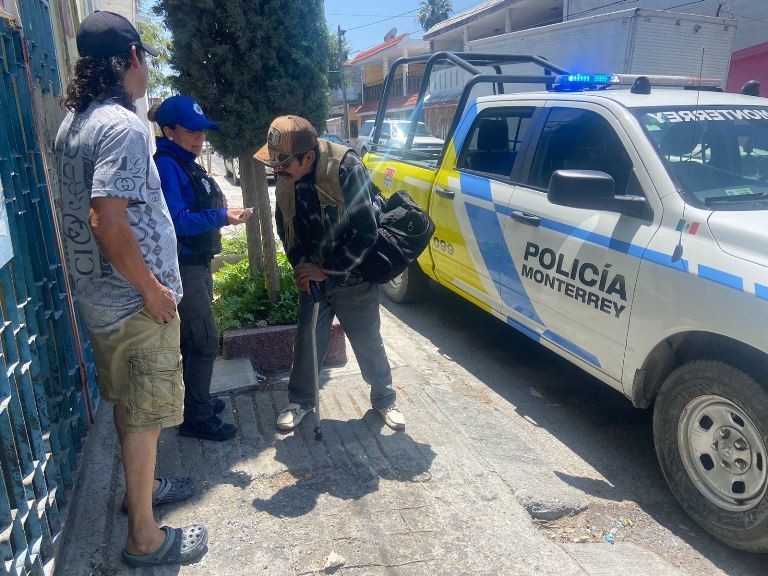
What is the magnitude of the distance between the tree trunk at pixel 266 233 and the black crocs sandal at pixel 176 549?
6.94 feet

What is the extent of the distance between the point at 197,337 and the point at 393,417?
3.99 feet

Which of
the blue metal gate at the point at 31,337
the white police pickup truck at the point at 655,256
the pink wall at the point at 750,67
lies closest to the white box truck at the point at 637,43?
the pink wall at the point at 750,67

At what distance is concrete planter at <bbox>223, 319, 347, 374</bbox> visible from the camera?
13.6 ft

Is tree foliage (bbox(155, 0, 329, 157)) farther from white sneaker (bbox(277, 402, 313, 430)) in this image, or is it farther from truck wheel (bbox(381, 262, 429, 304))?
truck wheel (bbox(381, 262, 429, 304))

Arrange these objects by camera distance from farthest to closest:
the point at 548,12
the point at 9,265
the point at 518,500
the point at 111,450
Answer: the point at 548,12, the point at 111,450, the point at 518,500, the point at 9,265

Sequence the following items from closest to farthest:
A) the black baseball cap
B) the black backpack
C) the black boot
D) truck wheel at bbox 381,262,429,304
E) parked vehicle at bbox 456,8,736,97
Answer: the black baseball cap, the black backpack, the black boot, truck wheel at bbox 381,262,429,304, parked vehicle at bbox 456,8,736,97

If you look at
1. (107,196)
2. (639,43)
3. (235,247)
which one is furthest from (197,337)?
(639,43)

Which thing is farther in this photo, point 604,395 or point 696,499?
point 604,395

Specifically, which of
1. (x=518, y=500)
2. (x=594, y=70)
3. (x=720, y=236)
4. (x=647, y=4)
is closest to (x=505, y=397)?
(x=518, y=500)

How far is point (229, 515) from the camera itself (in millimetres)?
2734

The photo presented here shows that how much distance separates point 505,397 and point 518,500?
3.95ft

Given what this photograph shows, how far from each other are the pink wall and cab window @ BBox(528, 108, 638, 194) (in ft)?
34.2

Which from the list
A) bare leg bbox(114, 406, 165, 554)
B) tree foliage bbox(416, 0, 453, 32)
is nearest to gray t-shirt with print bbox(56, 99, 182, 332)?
bare leg bbox(114, 406, 165, 554)

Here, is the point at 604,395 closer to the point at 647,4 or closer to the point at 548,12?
the point at 647,4
